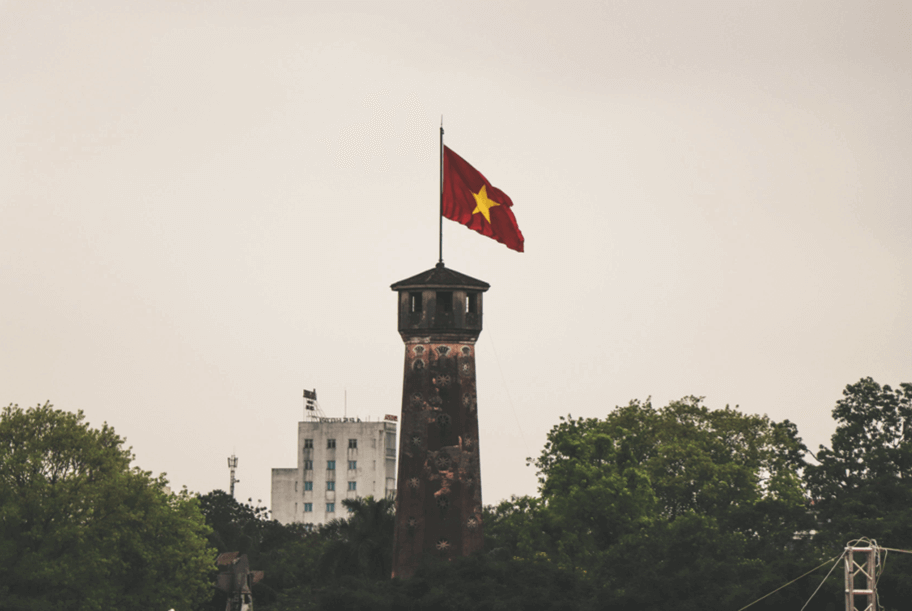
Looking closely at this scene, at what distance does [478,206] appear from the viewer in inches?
2744

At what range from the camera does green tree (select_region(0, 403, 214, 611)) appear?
A: 7669cm

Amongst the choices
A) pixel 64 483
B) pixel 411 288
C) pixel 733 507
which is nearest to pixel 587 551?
pixel 733 507

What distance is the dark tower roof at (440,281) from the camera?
6944cm

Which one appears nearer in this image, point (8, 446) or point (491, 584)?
point (491, 584)

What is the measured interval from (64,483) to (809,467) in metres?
40.2

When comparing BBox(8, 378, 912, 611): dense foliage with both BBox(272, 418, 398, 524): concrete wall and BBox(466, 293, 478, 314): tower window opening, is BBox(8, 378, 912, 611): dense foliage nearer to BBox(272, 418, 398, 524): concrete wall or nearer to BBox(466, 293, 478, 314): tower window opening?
BBox(466, 293, 478, 314): tower window opening

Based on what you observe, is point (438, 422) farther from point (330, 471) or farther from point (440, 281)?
point (330, 471)

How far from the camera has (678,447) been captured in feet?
296

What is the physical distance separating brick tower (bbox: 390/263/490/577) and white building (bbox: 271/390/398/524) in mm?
128055

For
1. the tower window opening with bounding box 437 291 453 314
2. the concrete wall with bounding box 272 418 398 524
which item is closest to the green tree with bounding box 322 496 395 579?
the tower window opening with bounding box 437 291 453 314

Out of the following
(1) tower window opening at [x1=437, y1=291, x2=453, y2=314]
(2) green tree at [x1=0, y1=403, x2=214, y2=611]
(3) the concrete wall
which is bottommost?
(2) green tree at [x1=0, y1=403, x2=214, y2=611]

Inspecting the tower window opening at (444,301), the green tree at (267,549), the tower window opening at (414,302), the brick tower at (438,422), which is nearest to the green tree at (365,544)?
the green tree at (267,549)

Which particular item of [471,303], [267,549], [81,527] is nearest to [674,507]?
[471,303]

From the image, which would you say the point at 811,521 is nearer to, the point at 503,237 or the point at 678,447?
the point at 678,447
